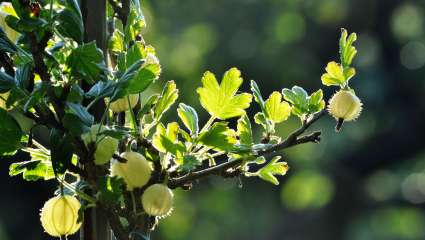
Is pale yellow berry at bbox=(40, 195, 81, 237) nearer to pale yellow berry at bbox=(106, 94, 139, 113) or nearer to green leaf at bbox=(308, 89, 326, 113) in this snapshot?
pale yellow berry at bbox=(106, 94, 139, 113)

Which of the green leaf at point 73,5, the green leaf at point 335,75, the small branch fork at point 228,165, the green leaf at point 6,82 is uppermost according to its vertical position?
the green leaf at point 73,5

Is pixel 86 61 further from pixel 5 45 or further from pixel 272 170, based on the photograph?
pixel 272 170

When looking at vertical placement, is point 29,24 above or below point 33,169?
above

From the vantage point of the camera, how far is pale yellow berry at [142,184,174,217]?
51 centimetres

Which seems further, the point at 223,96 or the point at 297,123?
the point at 297,123

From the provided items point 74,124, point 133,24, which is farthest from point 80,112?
point 133,24

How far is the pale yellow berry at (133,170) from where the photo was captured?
51 cm

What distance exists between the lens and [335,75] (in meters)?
0.56

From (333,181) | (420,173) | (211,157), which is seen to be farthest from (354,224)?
(211,157)

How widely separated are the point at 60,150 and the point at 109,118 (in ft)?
0.24

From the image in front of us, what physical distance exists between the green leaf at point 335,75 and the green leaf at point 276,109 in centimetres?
4

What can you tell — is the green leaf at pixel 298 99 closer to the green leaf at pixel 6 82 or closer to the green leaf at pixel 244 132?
the green leaf at pixel 244 132

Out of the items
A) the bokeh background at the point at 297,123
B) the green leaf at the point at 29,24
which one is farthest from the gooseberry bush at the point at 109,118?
the bokeh background at the point at 297,123

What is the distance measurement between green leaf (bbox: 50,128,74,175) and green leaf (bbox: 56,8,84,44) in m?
0.06
